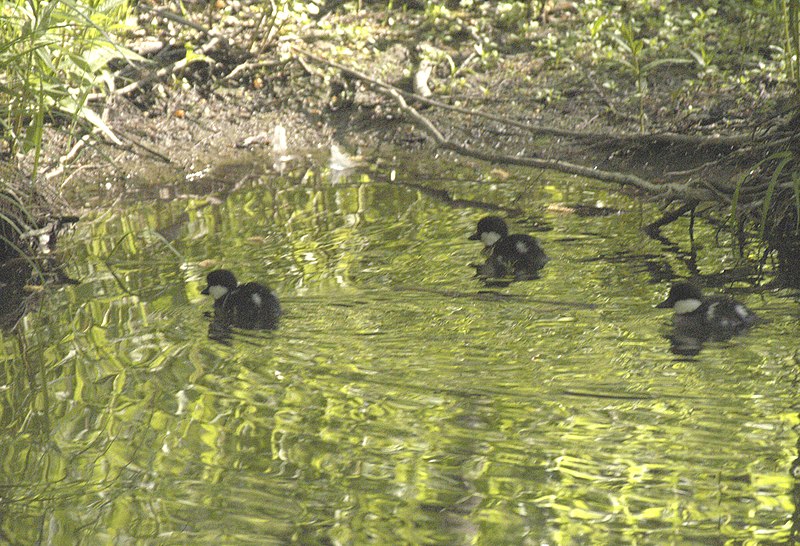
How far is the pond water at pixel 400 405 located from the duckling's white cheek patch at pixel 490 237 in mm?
91

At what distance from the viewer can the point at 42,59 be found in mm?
5766

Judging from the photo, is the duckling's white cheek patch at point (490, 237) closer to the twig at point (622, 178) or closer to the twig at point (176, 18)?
the twig at point (622, 178)

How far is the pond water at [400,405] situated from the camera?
3.16 meters

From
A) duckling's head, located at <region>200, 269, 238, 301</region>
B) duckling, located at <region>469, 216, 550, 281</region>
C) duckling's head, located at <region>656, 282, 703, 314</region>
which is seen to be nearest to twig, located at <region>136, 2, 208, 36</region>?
duckling, located at <region>469, 216, 550, 281</region>

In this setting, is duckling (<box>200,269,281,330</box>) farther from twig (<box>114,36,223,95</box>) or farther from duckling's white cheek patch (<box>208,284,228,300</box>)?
twig (<box>114,36,223,95</box>)

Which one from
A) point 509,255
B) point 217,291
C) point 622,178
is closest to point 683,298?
point 509,255

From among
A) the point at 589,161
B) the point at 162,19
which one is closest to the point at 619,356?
the point at 589,161

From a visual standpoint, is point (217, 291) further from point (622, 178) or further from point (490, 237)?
point (622, 178)

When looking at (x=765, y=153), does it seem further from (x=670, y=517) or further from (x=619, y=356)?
(x=670, y=517)

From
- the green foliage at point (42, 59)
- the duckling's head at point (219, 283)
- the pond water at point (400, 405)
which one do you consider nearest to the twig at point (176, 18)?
the green foliage at point (42, 59)

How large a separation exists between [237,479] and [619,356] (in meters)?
1.61

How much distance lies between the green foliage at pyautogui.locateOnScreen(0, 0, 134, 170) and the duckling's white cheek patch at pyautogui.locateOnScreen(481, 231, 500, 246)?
2092 mm

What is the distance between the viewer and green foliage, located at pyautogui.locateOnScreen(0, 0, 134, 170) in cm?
517

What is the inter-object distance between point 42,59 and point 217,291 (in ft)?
5.54
